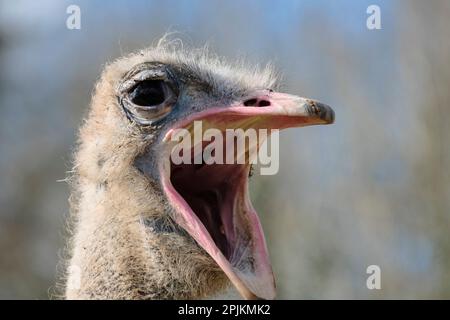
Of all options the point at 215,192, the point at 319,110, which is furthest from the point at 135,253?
the point at 319,110

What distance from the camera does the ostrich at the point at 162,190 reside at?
133 inches

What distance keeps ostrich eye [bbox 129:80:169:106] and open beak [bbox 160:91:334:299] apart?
15 cm

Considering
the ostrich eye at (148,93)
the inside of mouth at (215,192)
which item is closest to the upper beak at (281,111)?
the ostrich eye at (148,93)

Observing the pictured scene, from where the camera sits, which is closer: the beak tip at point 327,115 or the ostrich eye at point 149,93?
the beak tip at point 327,115

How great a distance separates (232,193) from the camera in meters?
3.70

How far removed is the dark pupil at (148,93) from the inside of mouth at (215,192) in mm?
251

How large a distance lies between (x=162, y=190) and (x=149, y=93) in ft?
1.32

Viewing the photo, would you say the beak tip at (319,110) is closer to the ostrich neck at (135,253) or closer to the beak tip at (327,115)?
the beak tip at (327,115)

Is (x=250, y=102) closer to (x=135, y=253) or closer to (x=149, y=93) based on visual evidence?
(x=149, y=93)

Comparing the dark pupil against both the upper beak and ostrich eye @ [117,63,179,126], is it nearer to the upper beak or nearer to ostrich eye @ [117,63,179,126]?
ostrich eye @ [117,63,179,126]

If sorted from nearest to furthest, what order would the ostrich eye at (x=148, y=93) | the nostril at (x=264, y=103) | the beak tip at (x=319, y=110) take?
the beak tip at (x=319, y=110) → the nostril at (x=264, y=103) → the ostrich eye at (x=148, y=93)
